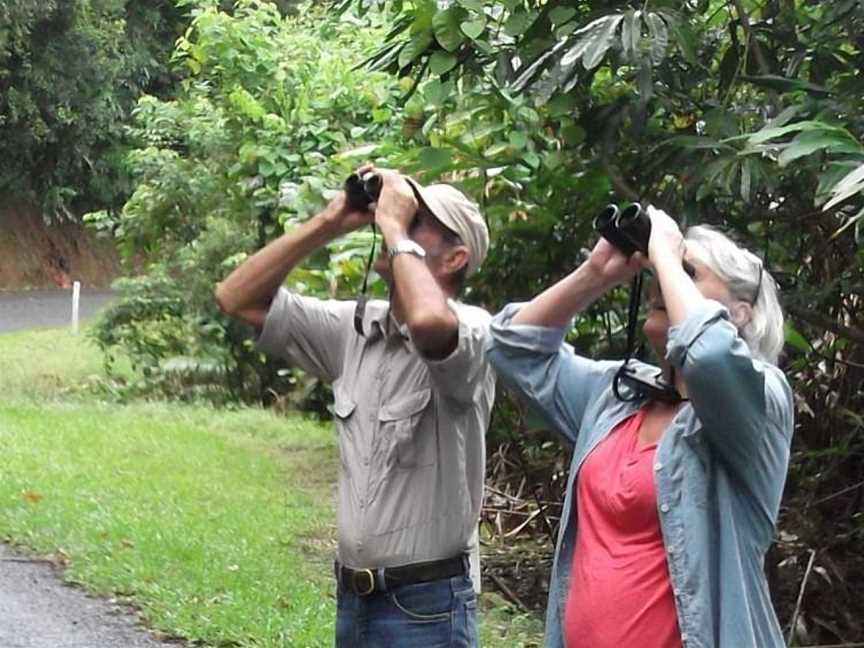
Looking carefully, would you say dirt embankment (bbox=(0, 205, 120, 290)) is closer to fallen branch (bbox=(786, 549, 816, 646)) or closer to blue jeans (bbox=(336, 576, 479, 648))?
fallen branch (bbox=(786, 549, 816, 646))

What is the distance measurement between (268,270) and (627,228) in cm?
103

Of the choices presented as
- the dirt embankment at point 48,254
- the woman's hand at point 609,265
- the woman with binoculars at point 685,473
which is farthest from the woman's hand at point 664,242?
the dirt embankment at point 48,254

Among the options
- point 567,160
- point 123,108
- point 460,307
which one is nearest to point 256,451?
point 567,160

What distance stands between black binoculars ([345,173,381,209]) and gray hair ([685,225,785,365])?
878 millimetres

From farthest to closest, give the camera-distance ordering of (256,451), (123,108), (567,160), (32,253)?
(32,253) < (123,108) < (256,451) < (567,160)

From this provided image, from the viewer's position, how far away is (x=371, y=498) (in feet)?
11.4

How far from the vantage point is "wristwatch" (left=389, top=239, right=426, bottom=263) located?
3.39 m

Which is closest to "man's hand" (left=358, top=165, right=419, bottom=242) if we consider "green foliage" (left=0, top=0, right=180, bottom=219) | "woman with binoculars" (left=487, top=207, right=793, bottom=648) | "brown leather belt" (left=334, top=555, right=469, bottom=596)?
"woman with binoculars" (left=487, top=207, right=793, bottom=648)

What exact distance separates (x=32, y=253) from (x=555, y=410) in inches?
1488

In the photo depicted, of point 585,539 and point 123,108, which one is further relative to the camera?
point 123,108

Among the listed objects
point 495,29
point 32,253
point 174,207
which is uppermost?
point 495,29

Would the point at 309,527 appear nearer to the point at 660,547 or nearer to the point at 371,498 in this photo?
the point at 371,498

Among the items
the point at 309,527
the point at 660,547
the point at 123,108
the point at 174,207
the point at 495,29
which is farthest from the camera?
the point at 123,108

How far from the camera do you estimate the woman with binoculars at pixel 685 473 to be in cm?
282
